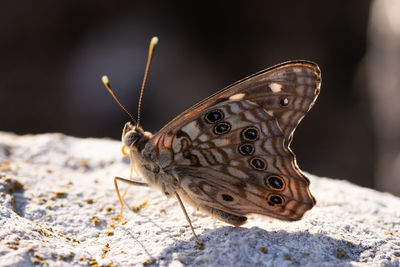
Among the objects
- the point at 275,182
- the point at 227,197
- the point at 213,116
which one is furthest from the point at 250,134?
the point at 227,197

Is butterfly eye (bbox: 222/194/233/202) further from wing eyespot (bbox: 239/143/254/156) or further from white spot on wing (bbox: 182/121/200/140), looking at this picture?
white spot on wing (bbox: 182/121/200/140)

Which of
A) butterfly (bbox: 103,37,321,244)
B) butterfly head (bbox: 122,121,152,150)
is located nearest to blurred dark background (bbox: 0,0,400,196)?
butterfly head (bbox: 122,121,152,150)

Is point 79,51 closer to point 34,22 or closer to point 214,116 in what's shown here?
point 34,22

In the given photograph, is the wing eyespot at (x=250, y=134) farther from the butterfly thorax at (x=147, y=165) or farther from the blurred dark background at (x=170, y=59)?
the blurred dark background at (x=170, y=59)

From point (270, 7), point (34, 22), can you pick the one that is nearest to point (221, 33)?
point (270, 7)

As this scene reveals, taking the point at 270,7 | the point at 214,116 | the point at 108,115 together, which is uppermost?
the point at 270,7

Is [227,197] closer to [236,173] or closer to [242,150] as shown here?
[236,173]
